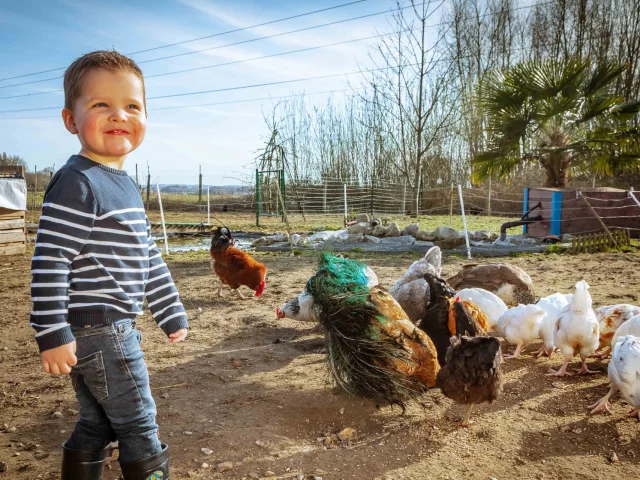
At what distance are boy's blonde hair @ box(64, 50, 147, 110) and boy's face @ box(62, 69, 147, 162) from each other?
0.05 feet

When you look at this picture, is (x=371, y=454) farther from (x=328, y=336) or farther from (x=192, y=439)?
(x=192, y=439)

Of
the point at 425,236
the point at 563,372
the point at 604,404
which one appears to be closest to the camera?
the point at 604,404

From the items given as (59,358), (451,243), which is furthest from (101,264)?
(451,243)

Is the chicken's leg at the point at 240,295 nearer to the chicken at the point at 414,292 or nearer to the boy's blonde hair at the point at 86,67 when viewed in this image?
the chicken at the point at 414,292

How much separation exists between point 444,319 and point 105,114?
8.27 ft

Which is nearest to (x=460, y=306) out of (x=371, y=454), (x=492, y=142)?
(x=371, y=454)

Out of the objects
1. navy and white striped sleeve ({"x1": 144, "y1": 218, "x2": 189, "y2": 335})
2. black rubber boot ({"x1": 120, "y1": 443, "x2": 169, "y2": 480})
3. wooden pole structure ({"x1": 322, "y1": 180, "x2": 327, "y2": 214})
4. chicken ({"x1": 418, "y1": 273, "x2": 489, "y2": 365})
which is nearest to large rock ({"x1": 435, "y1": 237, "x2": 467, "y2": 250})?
chicken ({"x1": 418, "y1": 273, "x2": 489, "y2": 365})

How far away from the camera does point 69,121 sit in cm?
189

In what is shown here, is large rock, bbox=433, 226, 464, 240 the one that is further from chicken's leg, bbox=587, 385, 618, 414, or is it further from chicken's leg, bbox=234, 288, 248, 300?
chicken's leg, bbox=587, 385, 618, 414

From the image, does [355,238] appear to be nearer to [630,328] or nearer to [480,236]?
[480,236]

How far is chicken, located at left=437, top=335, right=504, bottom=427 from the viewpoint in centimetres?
274

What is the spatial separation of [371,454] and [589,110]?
40.0 ft

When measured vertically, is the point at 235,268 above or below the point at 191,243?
above

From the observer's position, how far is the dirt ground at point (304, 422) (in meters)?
2.46
